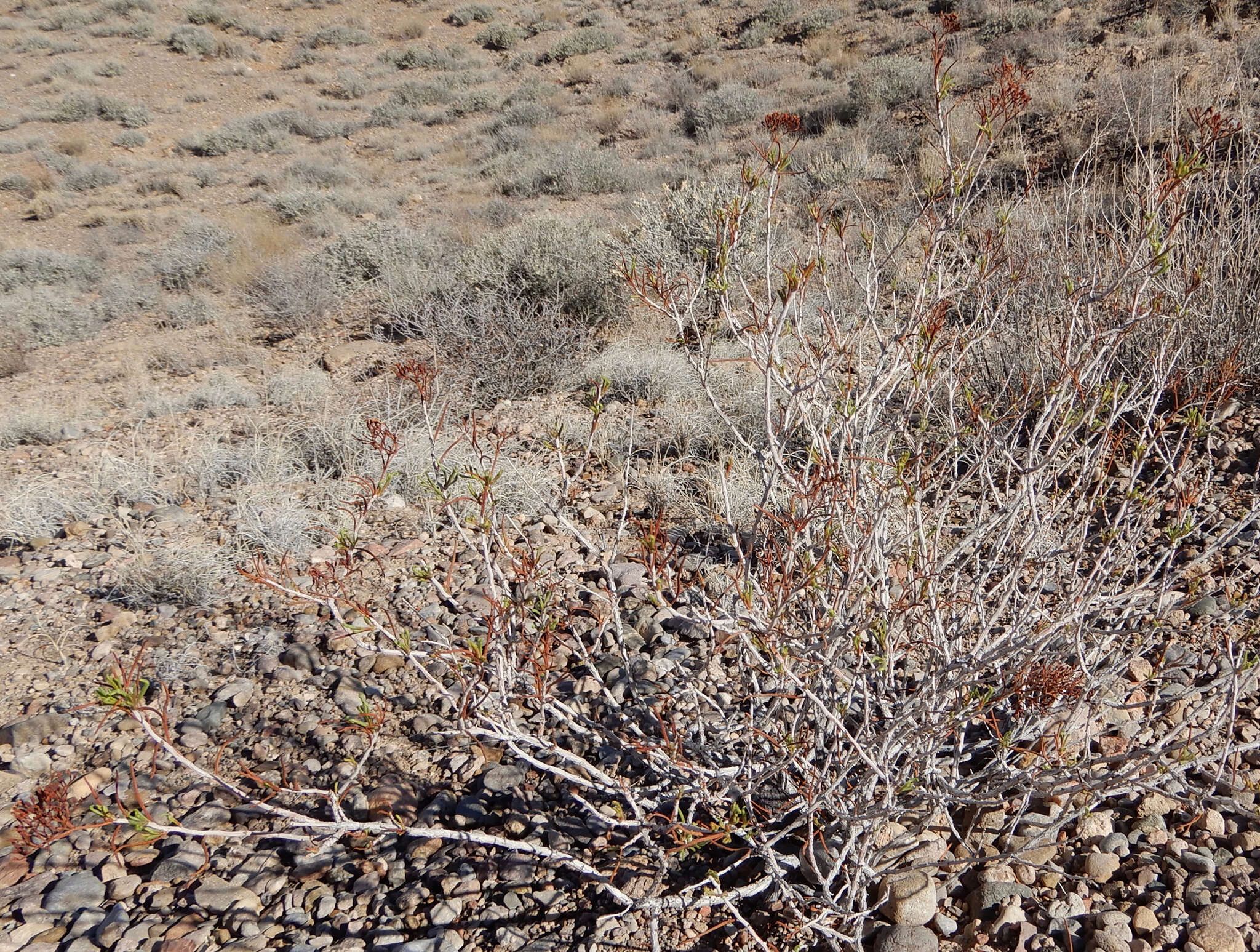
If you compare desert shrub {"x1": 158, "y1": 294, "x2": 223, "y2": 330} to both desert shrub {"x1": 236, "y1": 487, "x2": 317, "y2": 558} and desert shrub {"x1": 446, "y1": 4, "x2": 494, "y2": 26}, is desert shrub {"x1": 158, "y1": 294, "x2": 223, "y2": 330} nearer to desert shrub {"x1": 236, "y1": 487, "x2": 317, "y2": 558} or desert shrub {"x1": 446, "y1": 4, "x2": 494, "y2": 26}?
desert shrub {"x1": 236, "y1": 487, "x2": 317, "y2": 558}

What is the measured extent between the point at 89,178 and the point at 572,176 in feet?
26.5

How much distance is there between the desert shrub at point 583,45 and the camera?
Answer: 1695 centimetres

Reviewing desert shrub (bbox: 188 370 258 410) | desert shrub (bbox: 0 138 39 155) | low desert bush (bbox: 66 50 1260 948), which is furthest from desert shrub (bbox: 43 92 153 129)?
low desert bush (bbox: 66 50 1260 948)

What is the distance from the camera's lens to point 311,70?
59.7 feet

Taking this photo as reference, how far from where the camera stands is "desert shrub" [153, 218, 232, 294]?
315 inches

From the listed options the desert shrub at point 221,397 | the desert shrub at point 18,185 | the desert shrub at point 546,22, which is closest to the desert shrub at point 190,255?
the desert shrub at point 221,397

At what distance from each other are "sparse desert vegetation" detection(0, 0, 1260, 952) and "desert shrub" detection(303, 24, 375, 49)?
50.5 ft

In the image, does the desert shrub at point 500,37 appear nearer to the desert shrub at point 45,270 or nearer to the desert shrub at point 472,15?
the desert shrub at point 472,15

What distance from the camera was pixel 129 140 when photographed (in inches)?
548

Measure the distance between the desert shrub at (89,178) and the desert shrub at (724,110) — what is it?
363 inches

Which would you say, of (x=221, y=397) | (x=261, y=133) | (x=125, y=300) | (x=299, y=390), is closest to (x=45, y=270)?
(x=125, y=300)

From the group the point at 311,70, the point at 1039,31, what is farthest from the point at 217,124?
the point at 1039,31

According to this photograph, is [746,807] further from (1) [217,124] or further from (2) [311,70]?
(2) [311,70]

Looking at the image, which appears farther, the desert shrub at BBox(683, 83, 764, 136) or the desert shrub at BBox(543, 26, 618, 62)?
the desert shrub at BBox(543, 26, 618, 62)
